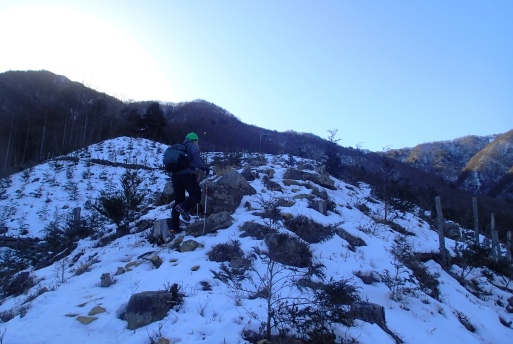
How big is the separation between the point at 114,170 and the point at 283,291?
2288 cm

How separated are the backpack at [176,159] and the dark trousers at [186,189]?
0.20 metres

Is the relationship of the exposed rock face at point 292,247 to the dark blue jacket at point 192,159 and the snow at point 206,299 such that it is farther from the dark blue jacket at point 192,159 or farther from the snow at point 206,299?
the dark blue jacket at point 192,159

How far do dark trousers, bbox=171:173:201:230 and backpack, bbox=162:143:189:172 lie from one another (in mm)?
203

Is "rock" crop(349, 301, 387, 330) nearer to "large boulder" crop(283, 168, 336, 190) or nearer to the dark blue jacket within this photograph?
the dark blue jacket

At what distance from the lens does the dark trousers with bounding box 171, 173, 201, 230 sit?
23.3 feet

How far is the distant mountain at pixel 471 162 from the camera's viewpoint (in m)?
86.9

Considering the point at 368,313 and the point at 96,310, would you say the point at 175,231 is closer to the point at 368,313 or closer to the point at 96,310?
the point at 96,310

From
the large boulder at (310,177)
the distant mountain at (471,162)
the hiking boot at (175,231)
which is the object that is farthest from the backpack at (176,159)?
the distant mountain at (471,162)

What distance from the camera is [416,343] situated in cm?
445

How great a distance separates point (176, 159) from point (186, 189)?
2.38 feet

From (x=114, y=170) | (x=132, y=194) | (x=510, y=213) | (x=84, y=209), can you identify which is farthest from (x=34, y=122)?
(x=510, y=213)

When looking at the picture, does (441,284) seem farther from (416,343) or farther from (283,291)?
(283,291)

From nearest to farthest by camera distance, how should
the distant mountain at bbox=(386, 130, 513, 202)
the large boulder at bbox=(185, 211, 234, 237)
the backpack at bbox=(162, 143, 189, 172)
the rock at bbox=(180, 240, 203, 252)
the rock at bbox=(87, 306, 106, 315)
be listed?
the rock at bbox=(87, 306, 106, 315)
the rock at bbox=(180, 240, 203, 252)
the backpack at bbox=(162, 143, 189, 172)
the large boulder at bbox=(185, 211, 234, 237)
the distant mountain at bbox=(386, 130, 513, 202)

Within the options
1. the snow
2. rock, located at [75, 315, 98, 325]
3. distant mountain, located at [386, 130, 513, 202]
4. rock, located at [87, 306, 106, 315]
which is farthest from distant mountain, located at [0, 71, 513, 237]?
distant mountain, located at [386, 130, 513, 202]
